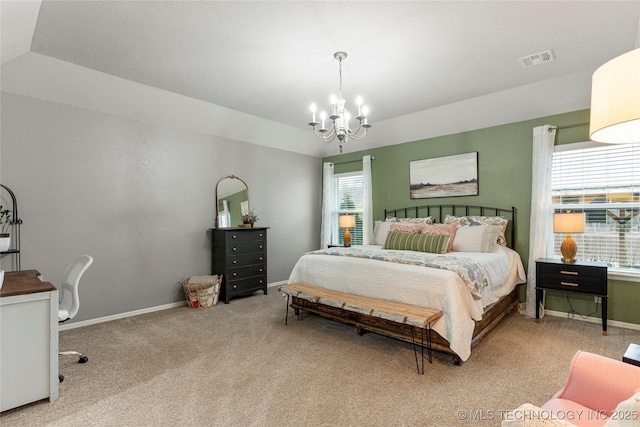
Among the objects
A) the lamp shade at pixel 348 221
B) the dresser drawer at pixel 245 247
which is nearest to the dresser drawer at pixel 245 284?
the dresser drawer at pixel 245 247

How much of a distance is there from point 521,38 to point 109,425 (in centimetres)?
419

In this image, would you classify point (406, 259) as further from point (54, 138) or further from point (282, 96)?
point (54, 138)

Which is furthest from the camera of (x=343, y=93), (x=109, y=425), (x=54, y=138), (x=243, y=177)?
(x=243, y=177)

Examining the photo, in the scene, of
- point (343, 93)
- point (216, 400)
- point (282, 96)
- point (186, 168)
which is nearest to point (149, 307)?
point (186, 168)

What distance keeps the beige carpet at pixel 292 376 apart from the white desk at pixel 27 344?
0.12 m

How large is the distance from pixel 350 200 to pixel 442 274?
11.6 feet

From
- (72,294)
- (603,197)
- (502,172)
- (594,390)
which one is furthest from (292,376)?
(603,197)

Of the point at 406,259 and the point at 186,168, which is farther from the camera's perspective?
the point at 186,168

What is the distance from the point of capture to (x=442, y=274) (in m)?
2.68

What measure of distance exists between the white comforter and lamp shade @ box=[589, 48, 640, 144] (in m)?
1.81

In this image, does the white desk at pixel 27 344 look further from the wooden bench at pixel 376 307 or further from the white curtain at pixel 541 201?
the white curtain at pixel 541 201

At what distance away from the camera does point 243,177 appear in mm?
5180

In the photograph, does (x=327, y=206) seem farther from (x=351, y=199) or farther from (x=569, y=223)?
(x=569, y=223)

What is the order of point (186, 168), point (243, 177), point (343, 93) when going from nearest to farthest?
1. point (343, 93)
2. point (186, 168)
3. point (243, 177)
